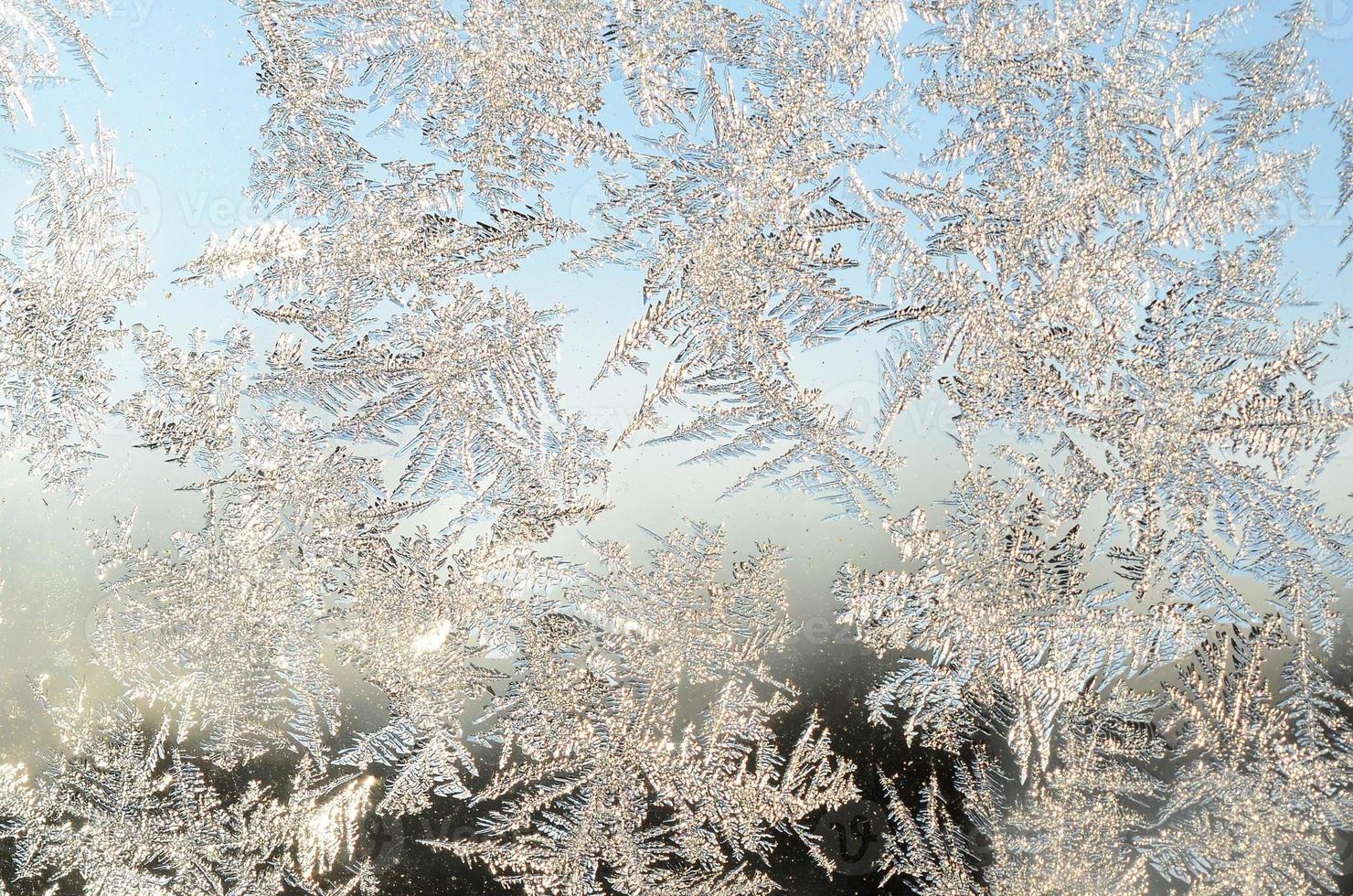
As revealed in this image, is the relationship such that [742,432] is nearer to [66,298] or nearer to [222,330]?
[222,330]

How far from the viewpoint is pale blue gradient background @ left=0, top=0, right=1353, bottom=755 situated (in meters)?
0.50

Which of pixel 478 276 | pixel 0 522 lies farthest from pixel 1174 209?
pixel 0 522

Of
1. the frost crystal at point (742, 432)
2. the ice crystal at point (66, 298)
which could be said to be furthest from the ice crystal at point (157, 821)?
the ice crystal at point (66, 298)

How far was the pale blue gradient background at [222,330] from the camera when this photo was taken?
0.50 m

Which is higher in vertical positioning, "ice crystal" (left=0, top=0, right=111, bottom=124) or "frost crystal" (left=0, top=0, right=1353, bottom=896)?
"ice crystal" (left=0, top=0, right=111, bottom=124)

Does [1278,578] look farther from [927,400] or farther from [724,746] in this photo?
[724,746]

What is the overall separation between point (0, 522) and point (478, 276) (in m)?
0.38

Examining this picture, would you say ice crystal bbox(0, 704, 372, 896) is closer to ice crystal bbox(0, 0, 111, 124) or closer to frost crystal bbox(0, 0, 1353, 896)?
frost crystal bbox(0, 0, 1353, 896)

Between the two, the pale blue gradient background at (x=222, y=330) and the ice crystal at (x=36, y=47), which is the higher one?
the ice crystal at (x=36, y=47)

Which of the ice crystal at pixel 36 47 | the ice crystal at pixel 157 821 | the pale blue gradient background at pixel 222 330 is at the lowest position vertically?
the ice crystal at pixel 157 821

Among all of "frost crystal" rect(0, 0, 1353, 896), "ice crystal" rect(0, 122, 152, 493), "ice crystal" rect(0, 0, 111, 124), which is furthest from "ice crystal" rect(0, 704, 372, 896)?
"ice crystal" rect(0, 0, 111, 124)

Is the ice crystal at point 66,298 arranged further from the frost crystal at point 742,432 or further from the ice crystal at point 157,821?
the ice crystal at point 157,821

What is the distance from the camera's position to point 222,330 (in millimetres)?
529

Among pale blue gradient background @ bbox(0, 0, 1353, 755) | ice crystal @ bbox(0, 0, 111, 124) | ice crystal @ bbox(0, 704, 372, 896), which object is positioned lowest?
ice crystal @ bbox(0, 704, 372, 896)
